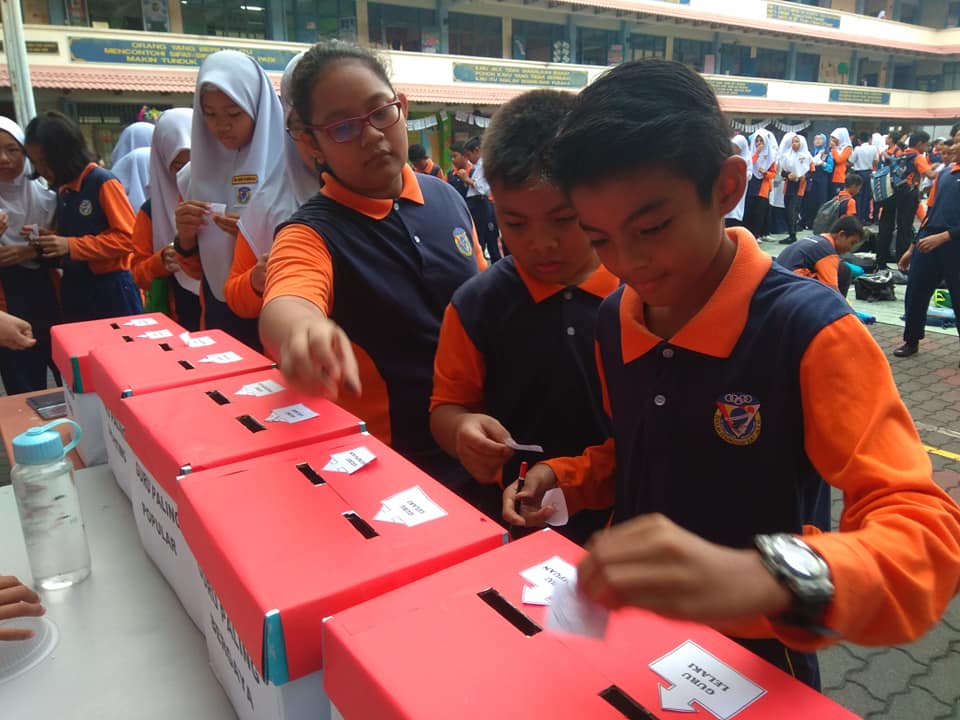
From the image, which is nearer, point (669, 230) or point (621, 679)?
point (621, 679)

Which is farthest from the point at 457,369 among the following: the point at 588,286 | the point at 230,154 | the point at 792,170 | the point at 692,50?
the point at 692,50

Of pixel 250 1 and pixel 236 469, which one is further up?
pixel 250 1

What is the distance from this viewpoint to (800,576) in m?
0.54

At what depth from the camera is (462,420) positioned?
117 centimetres

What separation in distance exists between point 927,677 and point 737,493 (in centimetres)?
168

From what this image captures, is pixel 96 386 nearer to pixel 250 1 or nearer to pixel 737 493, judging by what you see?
pixel 737 493

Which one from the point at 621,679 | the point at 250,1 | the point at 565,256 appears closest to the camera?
the point at 621,679

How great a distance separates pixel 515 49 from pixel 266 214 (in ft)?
59.5

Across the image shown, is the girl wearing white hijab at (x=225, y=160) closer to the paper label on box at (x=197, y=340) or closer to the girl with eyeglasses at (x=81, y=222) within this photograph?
the paper label on box at (x=197, y=340)

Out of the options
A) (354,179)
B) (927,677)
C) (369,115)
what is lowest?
(927,677)

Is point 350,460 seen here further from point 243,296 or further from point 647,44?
point 647,44

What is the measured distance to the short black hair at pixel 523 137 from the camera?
3.59 feet

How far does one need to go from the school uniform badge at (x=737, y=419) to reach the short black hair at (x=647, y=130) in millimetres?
245

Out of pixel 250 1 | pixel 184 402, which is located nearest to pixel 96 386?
pixel 184 402
